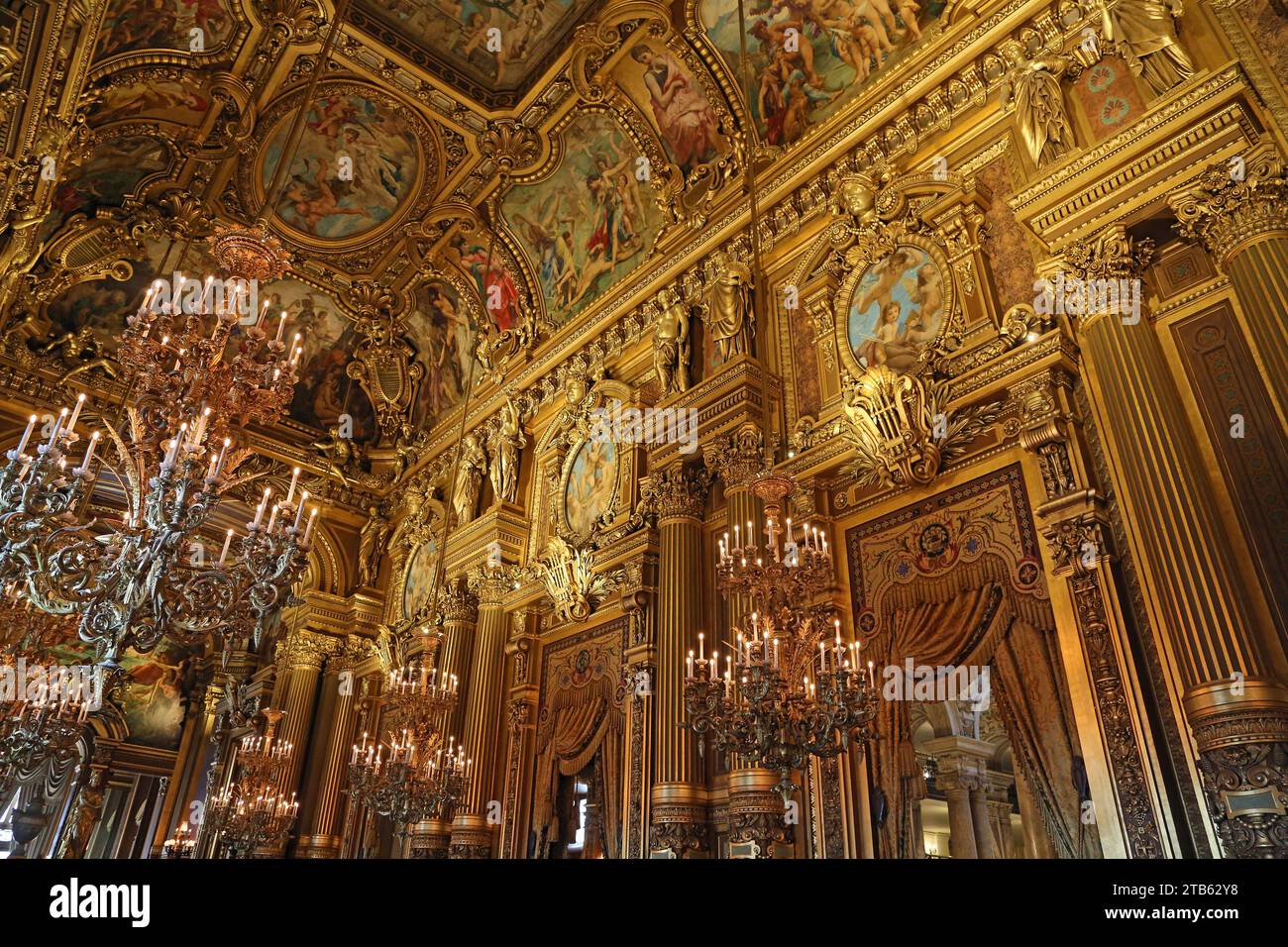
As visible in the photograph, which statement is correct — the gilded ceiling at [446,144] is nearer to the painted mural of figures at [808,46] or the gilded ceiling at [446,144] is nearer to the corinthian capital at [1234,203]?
the painted mural of figures at [808,46]

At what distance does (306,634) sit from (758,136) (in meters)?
11.8

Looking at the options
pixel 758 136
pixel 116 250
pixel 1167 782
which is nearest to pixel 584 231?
pixel 758 136

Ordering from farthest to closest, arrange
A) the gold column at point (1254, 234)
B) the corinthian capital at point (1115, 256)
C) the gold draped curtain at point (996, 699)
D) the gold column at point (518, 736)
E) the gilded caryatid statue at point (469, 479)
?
the gilded caryatid statue at point (469, 479), the gold column at point (518, 736), the corinthian capital at point (1115, 256), the gold draped curtain at point (996, 699), the gold column at point (1254, 234)

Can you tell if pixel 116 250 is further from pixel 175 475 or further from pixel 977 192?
pixel 977 192

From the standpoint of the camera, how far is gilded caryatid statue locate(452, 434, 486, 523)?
40.7 feet

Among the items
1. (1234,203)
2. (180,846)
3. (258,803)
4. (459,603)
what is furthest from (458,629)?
(1234,203)

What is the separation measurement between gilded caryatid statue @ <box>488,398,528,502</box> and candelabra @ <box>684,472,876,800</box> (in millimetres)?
6735

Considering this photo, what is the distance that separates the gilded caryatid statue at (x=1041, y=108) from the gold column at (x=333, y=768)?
13172 millimetres

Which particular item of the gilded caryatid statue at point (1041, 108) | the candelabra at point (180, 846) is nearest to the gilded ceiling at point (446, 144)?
the gilded caryatid statue at point (1041, 108)

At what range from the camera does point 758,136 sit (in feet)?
30.2

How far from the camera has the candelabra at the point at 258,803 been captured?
38.4 feet

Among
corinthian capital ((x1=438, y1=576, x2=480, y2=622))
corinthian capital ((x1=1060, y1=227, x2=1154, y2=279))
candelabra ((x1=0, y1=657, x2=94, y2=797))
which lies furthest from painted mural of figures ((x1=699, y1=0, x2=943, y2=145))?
candelabra ((x1=0, y1=657, x2=94, y2=797))

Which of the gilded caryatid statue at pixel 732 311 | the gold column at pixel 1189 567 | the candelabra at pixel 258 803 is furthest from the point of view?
the candelabra at pixel 258 803
